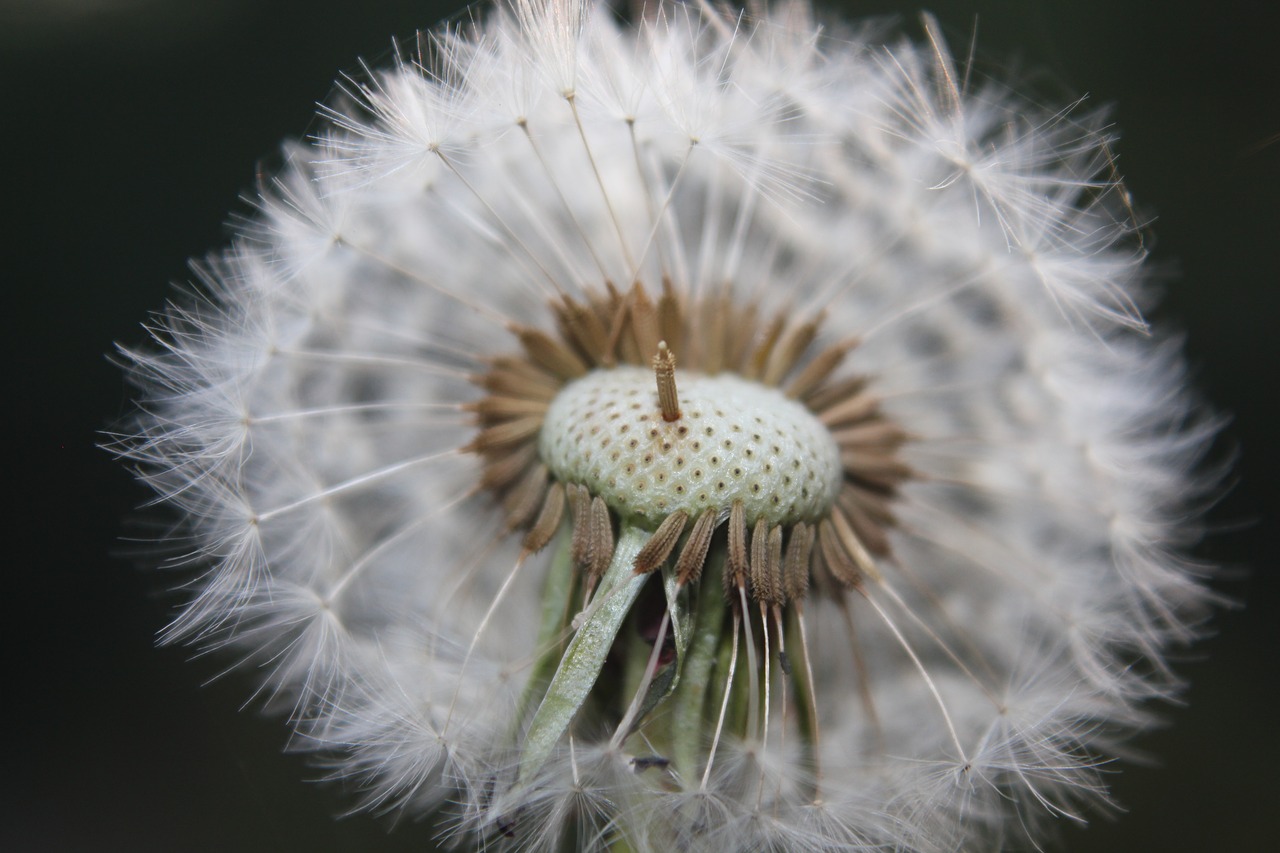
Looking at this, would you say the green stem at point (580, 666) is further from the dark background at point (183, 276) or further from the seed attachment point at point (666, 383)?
the dark background at point (183, 276)

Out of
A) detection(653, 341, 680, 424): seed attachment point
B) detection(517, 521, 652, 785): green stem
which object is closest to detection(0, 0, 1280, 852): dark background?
detection(517, 521, 652, 785): green stem

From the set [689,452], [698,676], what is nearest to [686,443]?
[689,452]

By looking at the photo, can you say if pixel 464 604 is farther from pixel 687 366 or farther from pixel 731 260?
pixel 731 260

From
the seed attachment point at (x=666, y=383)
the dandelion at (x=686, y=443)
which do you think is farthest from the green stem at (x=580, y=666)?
the seed attachment point at (x=666, y=383)

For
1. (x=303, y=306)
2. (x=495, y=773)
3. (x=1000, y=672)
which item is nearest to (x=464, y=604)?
(x=495, y=773)

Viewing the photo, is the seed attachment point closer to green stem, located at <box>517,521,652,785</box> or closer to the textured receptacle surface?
the textured receptacle surface

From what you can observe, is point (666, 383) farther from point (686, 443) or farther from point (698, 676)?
point (698, 676)

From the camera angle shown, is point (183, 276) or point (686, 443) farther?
point (183, 276)
